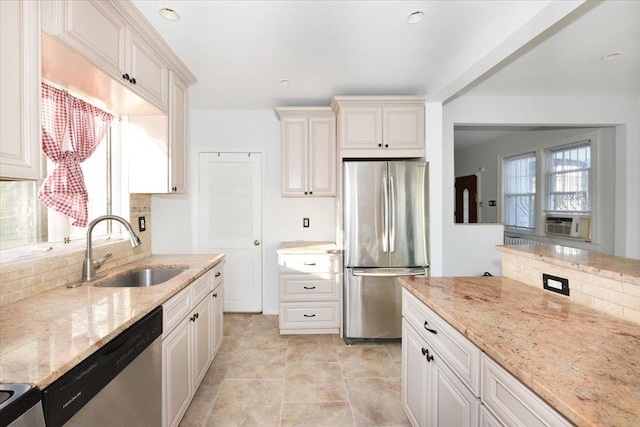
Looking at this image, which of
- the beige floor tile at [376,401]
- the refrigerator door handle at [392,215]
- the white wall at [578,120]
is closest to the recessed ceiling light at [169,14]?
the refrigerator door handle at [392,215]

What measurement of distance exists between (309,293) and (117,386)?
1.94 m

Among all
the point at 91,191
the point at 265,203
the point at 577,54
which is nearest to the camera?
the point at 91,191

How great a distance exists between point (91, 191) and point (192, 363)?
1456 mm

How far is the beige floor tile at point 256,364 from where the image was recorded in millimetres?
2314

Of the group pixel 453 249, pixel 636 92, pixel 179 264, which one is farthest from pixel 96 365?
pixel 636 92

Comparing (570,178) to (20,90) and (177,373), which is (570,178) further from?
(20,90)

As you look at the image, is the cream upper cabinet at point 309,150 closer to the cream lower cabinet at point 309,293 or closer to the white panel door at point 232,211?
the white panel door at point 232,211

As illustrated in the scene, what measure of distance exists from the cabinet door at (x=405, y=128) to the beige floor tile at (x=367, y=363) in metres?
1.97

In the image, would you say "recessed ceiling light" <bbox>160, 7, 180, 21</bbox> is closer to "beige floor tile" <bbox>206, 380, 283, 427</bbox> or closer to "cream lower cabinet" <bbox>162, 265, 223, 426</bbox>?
"cream lower cabinet" <bbox>162, 265, 223, 426</bbox>

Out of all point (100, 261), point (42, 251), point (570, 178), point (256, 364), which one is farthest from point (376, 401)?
point (570, 178)

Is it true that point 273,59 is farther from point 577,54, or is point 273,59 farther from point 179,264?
point 577,54

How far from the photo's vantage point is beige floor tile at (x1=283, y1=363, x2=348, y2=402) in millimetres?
2066

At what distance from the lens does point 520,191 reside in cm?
526

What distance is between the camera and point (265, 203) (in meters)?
3.51
